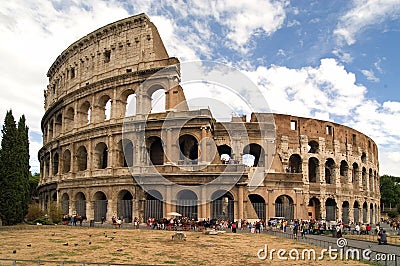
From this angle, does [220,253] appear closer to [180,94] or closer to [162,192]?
[162,192]

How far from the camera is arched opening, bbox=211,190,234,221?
2978 cm

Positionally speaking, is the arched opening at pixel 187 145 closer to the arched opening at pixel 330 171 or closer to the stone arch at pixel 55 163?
the stone arch at pixel 55 163

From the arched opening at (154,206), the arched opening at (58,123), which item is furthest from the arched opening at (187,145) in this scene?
the arched opening at (58,123)

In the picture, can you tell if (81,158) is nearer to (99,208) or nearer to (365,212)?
(99,208)

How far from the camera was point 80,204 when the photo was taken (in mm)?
35062

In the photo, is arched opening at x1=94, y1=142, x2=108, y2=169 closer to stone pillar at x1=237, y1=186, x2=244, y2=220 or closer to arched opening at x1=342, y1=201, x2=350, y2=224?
stone pillar at x1=237, y1=186, x2=244, y2=220

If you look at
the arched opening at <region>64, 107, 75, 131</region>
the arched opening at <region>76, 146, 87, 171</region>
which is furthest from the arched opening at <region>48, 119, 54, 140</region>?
the arched opening at <region>76, 146, 87, 171</region>

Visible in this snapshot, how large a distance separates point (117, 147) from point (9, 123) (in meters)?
8.47

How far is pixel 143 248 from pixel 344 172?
3017 cm

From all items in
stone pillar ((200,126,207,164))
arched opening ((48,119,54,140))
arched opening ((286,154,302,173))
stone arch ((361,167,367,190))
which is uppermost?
arched opening ((48,119,54,140))

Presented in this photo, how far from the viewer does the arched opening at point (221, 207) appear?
29.8m

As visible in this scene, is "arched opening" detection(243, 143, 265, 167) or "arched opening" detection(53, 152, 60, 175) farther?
"arched opening" detection(53, 152, 60, 175)

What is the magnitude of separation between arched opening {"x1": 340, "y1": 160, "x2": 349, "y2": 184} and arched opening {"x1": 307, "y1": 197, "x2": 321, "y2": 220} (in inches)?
188

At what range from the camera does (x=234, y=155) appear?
3459 cm
